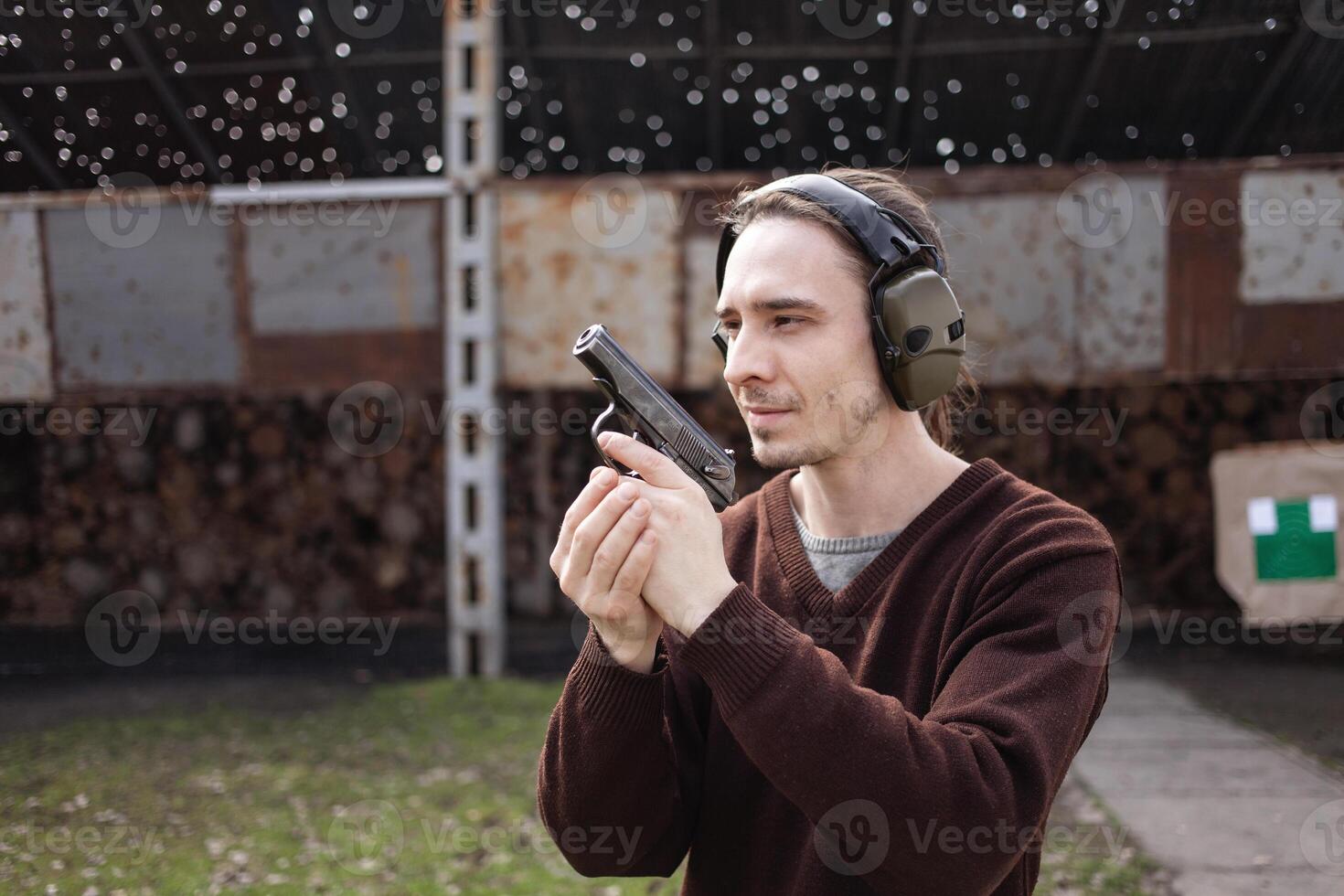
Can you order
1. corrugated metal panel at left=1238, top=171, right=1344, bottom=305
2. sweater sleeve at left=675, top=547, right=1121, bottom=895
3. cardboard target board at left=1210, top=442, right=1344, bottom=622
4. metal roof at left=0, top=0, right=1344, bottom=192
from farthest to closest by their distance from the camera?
metal roof at left=0, top=0, right=1344, bottom=192 → cardboard target board at left=1210, top=442, right=1344, bottom=622 → corrugated metal panel at left=1238, top=171, right=1344, bottom=305 → sweater sleeve at left=675, top=547, right=1121, bottom=895

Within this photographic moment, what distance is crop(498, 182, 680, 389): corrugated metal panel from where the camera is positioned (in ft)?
18.4

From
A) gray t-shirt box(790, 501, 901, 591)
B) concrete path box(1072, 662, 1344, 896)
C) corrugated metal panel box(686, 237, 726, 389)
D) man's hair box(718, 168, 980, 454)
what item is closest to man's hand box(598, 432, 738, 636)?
gray t-shirt box(790, 501, 901, 591)

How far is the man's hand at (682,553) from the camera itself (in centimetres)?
123

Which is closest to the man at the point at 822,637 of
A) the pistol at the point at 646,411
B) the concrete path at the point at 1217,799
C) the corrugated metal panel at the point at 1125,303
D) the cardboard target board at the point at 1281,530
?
the pistol at the point at 646,411

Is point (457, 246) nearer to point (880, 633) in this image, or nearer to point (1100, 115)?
point (880, 633)

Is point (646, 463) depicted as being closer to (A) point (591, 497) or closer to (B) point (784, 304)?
(A) point (591, 497)

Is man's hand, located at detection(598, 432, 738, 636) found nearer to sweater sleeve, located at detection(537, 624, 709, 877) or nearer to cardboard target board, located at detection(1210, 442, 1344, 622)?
sweater sleeve, located at detection(537, 624, 709, 877)

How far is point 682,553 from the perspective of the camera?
1256mm

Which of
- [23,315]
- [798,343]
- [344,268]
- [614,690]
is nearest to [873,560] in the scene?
[798,343]

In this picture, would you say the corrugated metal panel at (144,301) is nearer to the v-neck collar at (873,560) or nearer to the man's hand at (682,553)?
the v-neck collar at (873,560)

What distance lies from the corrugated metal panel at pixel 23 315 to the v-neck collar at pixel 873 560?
590 centimetres

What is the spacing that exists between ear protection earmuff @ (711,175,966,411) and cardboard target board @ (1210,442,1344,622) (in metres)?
5.75

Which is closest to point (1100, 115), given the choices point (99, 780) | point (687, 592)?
point (687, 592)

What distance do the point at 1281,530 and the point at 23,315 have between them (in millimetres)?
8526
